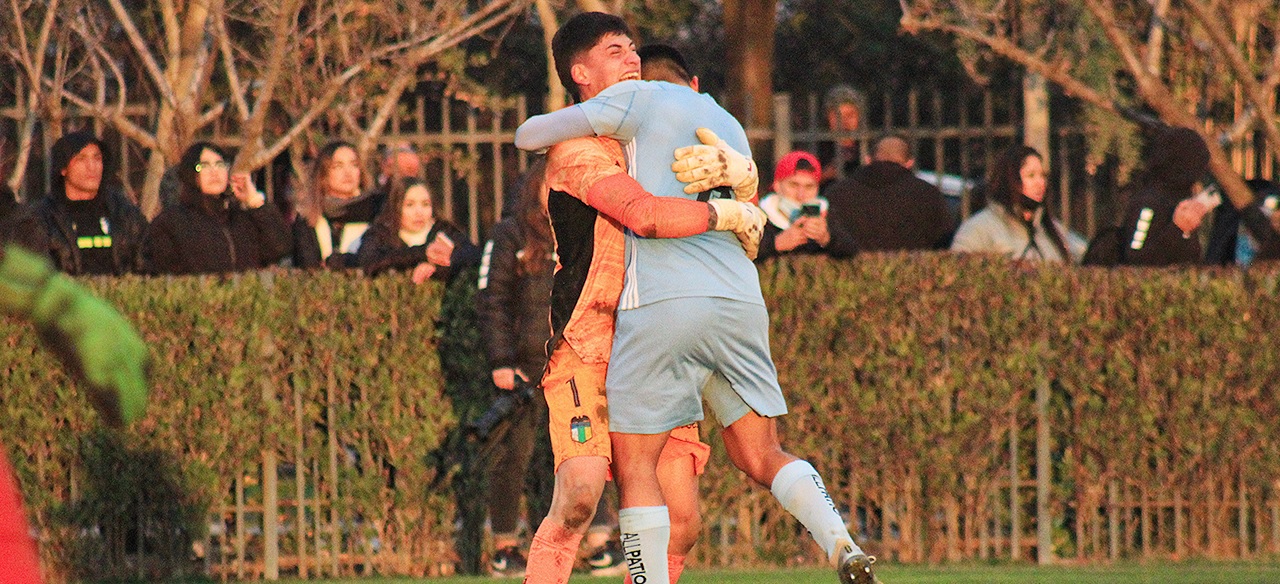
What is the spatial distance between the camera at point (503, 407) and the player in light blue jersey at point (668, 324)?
291 centimetres

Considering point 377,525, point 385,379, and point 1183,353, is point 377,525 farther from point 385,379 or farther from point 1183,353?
point 1183,353

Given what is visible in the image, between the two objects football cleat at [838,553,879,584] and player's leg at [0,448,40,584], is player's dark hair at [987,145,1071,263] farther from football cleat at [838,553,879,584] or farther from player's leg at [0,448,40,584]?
player's leg at [0,448,40,584]

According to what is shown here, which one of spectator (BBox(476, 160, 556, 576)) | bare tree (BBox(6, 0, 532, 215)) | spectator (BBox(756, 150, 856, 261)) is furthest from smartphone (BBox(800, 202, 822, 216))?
bare tree (BBox(6, 0, 532, 215))

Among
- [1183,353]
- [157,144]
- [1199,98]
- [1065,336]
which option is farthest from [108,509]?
[1199,98]

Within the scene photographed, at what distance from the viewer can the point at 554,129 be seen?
553cm

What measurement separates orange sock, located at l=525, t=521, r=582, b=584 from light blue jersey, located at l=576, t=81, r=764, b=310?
0.70 metres

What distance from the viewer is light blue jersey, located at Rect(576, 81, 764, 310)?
18.2 ft

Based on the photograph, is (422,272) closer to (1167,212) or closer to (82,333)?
(1167,212)

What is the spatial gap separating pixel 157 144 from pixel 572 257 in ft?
21.4

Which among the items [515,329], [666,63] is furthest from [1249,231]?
[666,63]

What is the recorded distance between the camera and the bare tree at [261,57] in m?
11.3

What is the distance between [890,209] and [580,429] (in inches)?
190

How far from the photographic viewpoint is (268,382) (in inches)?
339

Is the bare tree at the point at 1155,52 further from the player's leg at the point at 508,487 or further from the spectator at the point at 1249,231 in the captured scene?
the player's leg at the point at 508,487
